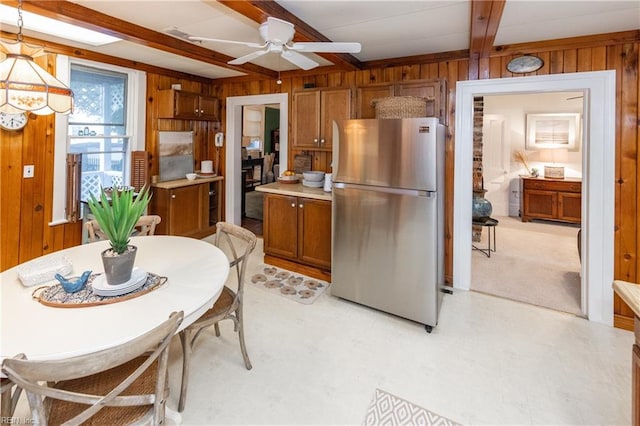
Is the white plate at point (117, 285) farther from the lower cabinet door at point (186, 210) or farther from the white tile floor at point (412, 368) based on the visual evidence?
the lower cabinet door at point (186, 210)

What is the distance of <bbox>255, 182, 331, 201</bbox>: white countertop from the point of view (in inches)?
139

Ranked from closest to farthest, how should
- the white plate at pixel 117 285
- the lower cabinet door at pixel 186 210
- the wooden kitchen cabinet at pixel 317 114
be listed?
1. the white plate at pixel 117 285
2. the wooden kitchen cabinet at pixel 317 114
3. the lower cabinet door at pixel 186 210

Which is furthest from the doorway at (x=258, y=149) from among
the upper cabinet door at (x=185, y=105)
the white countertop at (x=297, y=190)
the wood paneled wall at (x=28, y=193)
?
the wood paneled wall at (x=28, y=193)

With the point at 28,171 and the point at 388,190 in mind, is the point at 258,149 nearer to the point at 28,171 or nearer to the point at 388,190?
the point at 28,171

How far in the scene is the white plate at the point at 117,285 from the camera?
1.55 m

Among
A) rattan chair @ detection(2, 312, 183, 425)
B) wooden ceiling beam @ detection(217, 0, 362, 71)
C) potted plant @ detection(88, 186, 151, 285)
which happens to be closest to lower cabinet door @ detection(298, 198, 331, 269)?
wooden ceiling beam @ detection(217, 0, 362, 71)

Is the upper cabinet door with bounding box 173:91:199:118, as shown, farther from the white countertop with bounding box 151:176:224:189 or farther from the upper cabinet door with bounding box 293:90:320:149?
the upper cabinet door with bounding box 293:90:320:149

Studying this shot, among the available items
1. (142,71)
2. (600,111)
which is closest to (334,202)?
(600,111)

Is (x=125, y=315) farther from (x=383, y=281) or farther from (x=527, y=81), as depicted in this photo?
(x=527, y=81)

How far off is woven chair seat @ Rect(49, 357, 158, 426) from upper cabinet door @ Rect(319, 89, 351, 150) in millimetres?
2917

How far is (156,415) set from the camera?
50.4 inches

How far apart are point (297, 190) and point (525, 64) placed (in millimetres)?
2496

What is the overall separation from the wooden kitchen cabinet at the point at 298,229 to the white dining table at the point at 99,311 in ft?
5.39

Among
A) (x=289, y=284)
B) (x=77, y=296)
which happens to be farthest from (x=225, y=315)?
(x=289, y=284)
